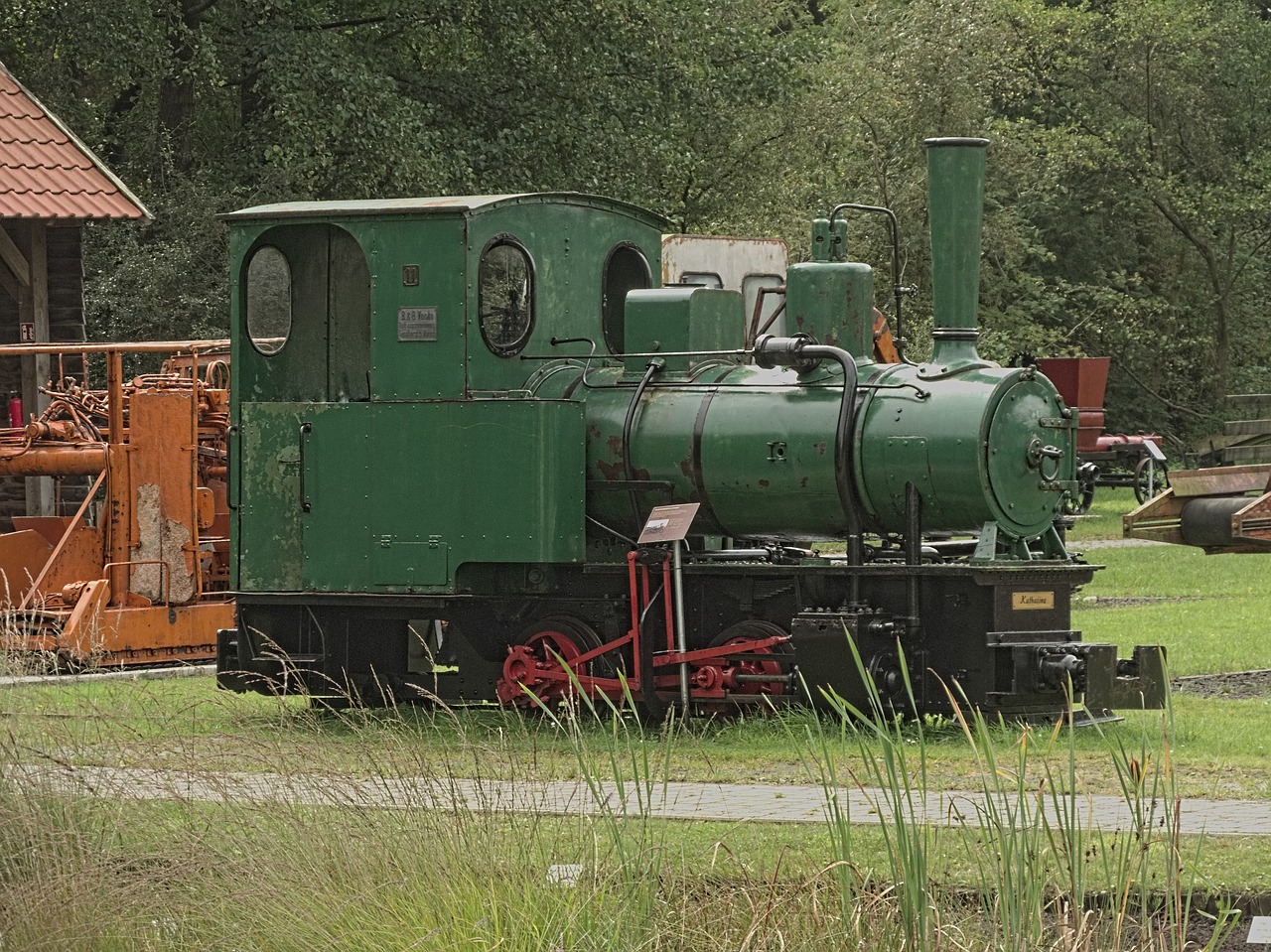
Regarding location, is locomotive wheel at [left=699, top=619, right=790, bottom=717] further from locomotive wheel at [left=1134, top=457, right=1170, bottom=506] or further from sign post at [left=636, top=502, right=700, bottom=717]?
locomotive wheel at [left=1134, top=457, right=1170, bottom=506]

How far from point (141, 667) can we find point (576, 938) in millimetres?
10609

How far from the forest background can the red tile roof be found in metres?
4.10

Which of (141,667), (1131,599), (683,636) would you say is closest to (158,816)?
(683,636)

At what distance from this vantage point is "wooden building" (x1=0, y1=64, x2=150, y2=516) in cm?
1869

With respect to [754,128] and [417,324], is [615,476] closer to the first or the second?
[417,324]

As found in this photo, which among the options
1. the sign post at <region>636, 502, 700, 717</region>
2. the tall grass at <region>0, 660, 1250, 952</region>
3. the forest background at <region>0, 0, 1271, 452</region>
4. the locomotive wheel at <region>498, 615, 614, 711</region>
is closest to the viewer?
the tall grass at <region>0, 660, 1250, 952</region>

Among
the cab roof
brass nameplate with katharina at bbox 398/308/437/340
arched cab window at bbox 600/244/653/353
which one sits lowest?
brass nameplate with katharina at bbox 398/308/437/340

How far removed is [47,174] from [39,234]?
60 centimetres

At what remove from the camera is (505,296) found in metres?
12.6

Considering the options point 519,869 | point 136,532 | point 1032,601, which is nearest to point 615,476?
point 1032,601

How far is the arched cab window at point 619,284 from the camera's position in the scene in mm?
13367

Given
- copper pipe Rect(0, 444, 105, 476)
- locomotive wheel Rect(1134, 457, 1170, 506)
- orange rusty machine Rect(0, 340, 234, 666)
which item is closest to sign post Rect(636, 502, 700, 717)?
orange rusty machine Rect(0, 340, 234, 666)

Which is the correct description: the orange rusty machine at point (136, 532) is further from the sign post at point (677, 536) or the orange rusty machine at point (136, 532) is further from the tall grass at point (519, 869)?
the tall grass at point (519, 869)

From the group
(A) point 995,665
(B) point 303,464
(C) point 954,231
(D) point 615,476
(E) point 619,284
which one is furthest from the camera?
(E) point 619,284
